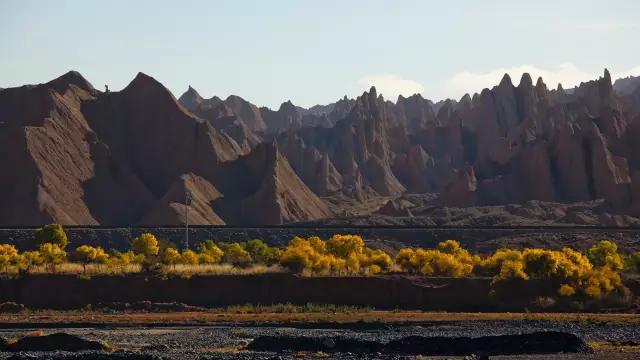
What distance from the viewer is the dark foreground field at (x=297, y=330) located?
44719mm

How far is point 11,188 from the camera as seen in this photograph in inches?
5438

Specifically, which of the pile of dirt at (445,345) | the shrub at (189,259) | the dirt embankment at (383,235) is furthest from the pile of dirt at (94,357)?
the dirt embankment at (383,235)

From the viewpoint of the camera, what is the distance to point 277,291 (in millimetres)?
70438

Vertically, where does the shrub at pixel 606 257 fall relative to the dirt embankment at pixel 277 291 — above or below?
above

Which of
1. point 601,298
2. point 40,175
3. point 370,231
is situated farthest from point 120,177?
point 601,298

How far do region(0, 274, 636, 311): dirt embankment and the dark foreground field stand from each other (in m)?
3.21

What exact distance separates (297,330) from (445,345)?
12.5 m

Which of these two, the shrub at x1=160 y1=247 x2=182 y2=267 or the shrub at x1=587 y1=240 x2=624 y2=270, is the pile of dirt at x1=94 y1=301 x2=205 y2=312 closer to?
the shrub at x1=160 y1=247 x2=182 y2=267

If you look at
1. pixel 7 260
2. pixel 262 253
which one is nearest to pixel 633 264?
pixel 262 253

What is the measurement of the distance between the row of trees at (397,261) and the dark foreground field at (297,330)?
221 inches

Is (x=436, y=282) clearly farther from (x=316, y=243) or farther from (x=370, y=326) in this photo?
(x=316, y=243)

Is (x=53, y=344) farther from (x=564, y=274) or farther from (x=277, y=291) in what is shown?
(x=564, y=274)

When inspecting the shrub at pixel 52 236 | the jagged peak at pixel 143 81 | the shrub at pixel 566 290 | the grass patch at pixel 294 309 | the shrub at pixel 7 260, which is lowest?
the grass patch at pixel 294 309

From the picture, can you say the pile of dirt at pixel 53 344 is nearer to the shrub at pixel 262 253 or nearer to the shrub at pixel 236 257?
the shrub at pixel 236 257
